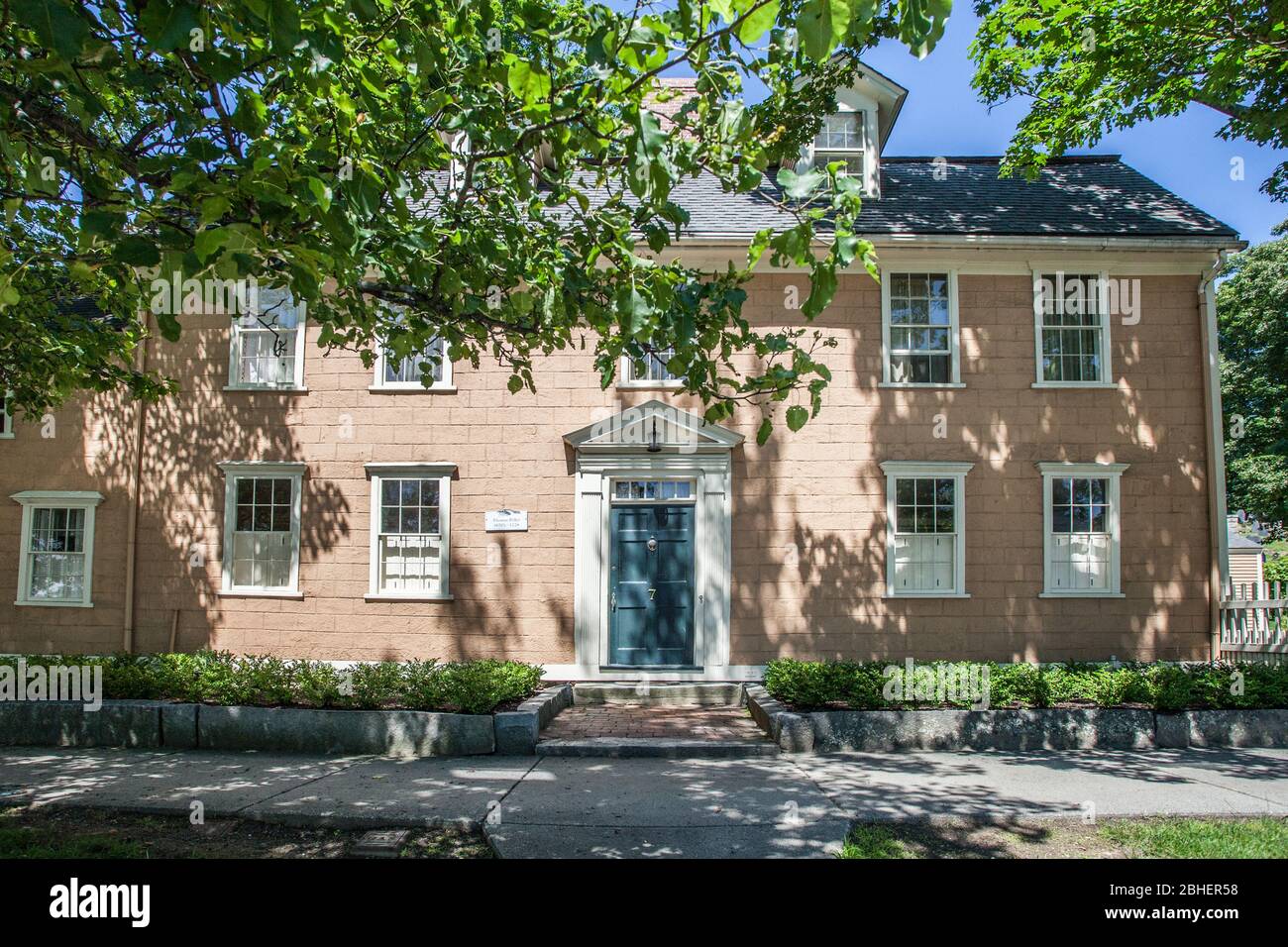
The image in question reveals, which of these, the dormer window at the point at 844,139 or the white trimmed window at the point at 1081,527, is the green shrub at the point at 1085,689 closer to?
the white trimmed window at the point at 1081,527

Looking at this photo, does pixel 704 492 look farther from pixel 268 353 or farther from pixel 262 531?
pixel 268 353

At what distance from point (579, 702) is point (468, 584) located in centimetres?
248

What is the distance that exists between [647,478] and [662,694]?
318 centimetres

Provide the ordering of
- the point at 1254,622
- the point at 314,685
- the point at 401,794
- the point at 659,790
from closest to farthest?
the point at 401,794 < the point at 659,790 < the point at 314,685 < the point at 1254,622

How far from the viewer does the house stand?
12031 millimetres

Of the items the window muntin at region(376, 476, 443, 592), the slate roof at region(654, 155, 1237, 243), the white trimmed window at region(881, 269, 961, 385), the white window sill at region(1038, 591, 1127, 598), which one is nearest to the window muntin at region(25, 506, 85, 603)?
the window muntin at region(376, 476, 443, 592)

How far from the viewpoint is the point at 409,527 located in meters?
12.4

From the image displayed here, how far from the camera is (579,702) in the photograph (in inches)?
441

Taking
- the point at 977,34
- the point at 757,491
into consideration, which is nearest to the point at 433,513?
the point at 757,491

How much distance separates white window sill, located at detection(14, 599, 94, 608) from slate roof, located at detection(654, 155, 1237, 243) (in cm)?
1100

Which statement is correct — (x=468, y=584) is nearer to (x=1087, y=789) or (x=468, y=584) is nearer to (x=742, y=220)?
(x=742, y=220)

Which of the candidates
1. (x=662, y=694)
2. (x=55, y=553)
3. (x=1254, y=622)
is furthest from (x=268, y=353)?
(x=1254, y=622)

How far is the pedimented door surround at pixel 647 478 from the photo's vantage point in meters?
11.9

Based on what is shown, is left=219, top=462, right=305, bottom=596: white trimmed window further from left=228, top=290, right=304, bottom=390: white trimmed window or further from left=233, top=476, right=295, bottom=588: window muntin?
left=228, top=290, right=304, bottom=390: white trimmed window
